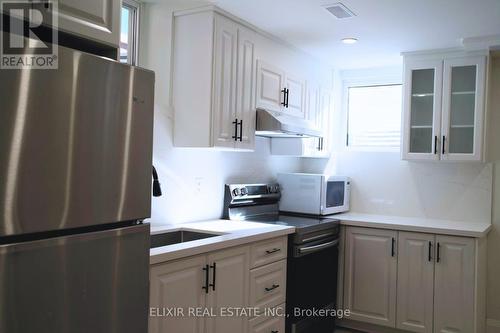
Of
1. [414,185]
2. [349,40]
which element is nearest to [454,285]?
[414,185]

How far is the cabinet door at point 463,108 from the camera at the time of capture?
3436 millimetres

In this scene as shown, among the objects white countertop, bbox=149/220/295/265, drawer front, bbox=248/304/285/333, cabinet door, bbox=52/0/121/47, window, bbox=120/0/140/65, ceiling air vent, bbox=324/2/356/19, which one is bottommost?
drawer front, bbox=248/304/285/333

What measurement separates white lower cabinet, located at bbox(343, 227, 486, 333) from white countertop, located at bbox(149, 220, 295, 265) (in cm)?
93

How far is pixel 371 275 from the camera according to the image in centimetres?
353

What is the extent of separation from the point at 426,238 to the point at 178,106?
6.87 ft

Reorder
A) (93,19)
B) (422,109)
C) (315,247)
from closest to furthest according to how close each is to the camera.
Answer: (93,19) < (315,247) < (422,109)

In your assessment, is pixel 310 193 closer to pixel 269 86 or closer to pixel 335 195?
pixel 335 195

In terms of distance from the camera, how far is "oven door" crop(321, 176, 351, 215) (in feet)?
12.1

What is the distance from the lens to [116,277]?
144 centimetres

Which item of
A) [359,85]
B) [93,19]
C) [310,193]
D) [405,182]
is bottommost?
[310,193]

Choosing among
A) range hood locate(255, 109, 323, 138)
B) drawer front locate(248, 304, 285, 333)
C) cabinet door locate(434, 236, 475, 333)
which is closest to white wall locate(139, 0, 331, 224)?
range hood locate(255, 109, 323, 138)

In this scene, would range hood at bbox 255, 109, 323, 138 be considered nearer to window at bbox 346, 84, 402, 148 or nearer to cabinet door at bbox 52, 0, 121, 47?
window at bbox 346, 84, 402, 148

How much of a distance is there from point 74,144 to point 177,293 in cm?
106

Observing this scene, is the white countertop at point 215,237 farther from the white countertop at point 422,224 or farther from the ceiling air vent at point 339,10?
the ceiling air vent at point 339,10
